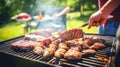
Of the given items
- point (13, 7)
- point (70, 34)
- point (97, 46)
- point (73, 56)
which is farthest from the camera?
point (13, 7)

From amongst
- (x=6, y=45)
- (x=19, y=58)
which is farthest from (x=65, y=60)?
(x=6, y=45)

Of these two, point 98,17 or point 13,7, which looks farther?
point 13,7

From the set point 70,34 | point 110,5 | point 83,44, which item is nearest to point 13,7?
point 70,34

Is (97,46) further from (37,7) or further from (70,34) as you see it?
(37,7)

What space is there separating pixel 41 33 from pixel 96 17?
2420mm

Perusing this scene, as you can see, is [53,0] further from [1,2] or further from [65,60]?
[65,60]

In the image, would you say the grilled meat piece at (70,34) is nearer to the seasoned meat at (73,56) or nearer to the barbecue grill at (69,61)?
the barbecue grill at (69,61)

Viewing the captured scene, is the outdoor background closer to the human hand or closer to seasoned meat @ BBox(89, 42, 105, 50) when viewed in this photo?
seasoned meat @ BBox(89, 42, 105, 50)

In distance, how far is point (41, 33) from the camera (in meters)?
5.27

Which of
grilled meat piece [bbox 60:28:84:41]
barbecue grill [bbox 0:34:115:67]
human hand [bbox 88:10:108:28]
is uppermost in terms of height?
human hand [bbox 88:10:108:28]

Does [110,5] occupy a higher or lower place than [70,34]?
higher

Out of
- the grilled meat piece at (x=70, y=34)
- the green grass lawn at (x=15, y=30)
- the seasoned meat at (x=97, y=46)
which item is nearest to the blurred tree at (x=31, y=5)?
the green grass lawn at (x=15, y=30)

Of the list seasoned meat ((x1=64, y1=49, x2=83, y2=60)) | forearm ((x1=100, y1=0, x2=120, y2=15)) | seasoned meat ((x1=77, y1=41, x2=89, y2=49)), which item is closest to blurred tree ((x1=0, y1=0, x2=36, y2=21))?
seasoned meat ((x1=77, y1=41, x2=89, y2=49))

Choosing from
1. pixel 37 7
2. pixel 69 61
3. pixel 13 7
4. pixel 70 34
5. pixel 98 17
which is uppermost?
pixel 37 7
